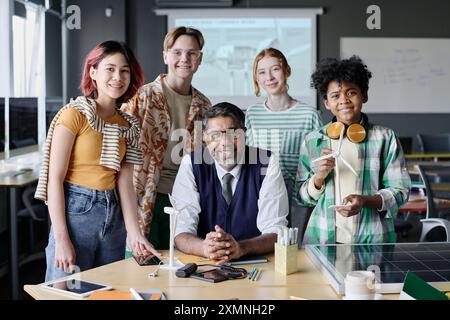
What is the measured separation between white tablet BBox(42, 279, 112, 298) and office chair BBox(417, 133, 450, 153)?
19.0ft

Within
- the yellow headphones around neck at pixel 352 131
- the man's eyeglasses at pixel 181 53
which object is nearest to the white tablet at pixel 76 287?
the yellow headphones around neck at pixel 352 131

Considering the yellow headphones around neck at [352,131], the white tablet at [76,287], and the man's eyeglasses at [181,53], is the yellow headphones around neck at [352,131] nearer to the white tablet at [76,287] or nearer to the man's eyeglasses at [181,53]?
the man's eyeglasses at [181,53]

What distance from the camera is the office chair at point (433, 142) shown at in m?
6.70

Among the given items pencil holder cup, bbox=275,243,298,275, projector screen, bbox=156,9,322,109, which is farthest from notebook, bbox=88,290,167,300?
projector screen, bbox=156,9,322,109

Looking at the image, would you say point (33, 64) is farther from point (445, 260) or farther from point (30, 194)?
point (445, 260)

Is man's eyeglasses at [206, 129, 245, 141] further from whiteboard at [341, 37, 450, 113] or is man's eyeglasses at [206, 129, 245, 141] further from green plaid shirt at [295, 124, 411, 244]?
whiteboard at [341, 37, 450, 113]

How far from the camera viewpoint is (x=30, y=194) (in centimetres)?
433

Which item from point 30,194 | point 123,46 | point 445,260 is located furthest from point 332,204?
point 30,194

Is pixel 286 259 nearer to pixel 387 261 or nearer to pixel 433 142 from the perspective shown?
pixel 387 261

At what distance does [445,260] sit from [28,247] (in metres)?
3.61

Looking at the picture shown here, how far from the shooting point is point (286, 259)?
1774 millimetres

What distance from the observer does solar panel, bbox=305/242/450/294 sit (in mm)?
1604

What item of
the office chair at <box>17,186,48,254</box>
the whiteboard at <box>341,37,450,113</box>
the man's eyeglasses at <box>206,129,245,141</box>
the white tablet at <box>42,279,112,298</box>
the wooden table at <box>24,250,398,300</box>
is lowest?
the office chair at <box>17,186,48,254</box>

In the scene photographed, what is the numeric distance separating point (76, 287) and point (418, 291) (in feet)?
3.07
